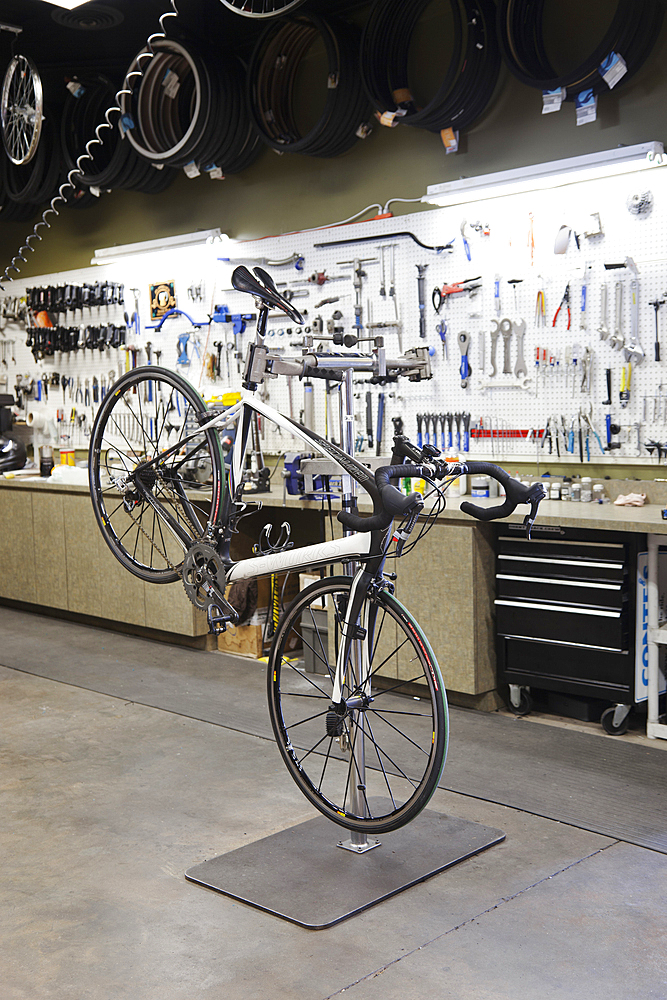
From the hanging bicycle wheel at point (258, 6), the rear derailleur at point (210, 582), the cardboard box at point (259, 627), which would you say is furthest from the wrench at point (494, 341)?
the rear derailleur at point (210, 582)

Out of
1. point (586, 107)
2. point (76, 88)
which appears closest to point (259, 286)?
point (586, 107)

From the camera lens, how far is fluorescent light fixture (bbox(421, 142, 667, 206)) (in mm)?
3957

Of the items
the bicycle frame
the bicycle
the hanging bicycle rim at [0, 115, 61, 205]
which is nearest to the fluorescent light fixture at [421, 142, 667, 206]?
the bicycle

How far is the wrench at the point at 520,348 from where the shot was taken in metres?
4.46

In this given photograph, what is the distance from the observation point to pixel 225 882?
8.68ft

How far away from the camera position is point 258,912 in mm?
2510

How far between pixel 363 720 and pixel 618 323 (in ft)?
7.41

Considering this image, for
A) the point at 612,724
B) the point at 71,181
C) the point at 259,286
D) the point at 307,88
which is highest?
the point at 307,88

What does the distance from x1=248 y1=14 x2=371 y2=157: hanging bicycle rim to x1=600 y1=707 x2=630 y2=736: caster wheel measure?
3.06m

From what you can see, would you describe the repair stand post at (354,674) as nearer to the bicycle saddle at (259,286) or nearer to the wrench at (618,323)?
the bicycle saddle at (259,286)

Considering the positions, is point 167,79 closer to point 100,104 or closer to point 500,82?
point 100,104

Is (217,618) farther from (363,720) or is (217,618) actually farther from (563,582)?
(563,582)

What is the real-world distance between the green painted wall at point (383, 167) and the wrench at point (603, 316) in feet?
2.01

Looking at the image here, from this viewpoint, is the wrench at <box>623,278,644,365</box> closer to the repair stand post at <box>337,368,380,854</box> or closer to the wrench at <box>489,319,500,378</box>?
the wrench at <box>489,319,500,378</box>
